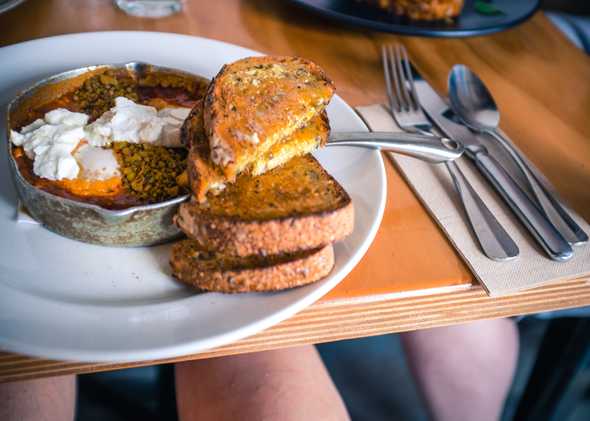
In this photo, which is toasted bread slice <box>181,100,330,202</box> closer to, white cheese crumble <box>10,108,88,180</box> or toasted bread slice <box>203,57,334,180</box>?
toasted bread slice <box>203,57,334,180</box>

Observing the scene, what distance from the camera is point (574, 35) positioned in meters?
1.80

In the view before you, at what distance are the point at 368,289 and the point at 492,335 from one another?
748 millimetres

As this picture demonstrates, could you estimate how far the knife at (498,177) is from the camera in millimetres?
908

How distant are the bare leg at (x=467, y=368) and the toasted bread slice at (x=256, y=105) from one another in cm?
75

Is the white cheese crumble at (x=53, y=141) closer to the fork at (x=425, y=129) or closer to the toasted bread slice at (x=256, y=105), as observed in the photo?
the toasted bread slice at (x=256, y=105)

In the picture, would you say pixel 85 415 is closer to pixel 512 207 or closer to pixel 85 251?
pixel 85 251

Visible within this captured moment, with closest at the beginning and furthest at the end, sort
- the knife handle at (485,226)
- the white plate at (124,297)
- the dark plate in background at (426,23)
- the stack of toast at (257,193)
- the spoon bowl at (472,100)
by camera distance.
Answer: the white plate at (124,297)
the stack of toast at (257,193)
the knife handle at (485,226)
the spoon bowl at (472,100)
the dark plate in background at (426,23)

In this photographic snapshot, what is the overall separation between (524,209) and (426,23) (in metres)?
0.66

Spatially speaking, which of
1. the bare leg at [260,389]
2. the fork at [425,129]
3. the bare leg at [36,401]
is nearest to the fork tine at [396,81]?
the fork at [425,129]

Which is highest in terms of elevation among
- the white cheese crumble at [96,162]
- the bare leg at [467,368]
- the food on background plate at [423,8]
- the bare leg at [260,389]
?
the food on background plate at [423,8]

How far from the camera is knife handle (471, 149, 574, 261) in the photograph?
0.90 meters

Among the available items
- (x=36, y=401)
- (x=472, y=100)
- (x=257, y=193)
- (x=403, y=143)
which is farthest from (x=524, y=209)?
(x=36, y=401)

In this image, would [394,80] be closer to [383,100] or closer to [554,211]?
[383,100]

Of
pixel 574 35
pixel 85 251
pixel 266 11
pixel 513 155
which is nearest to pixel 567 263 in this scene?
pixel 513 155
